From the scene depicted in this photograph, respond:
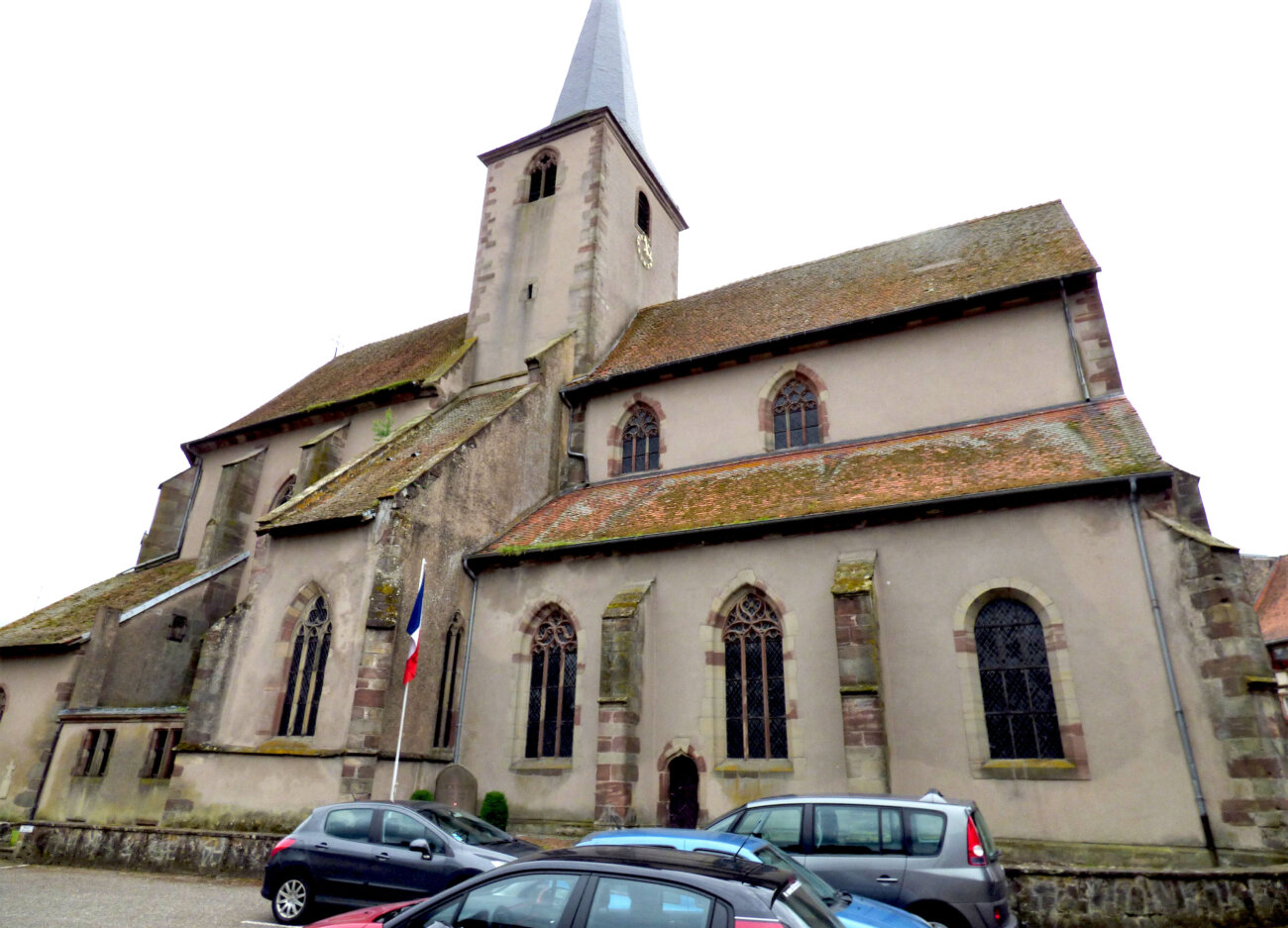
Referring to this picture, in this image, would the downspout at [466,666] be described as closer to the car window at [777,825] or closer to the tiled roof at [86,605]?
the car window at [777,825]

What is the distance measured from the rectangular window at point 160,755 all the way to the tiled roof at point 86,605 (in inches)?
143

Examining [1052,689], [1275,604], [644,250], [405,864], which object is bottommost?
[405,864]

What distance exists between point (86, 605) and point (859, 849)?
2083 centimetres

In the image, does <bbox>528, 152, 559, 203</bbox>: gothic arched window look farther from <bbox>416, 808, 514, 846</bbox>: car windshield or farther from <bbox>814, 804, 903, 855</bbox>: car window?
<bbox>814, 804, 903, 855</bbox>: car window

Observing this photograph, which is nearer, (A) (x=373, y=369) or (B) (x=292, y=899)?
(B) (x=292, y=899)

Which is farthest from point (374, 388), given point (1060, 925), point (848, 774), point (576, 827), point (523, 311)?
point (1060, 925)

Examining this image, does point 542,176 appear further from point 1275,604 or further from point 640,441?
point 1275,604

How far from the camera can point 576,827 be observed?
12898mm

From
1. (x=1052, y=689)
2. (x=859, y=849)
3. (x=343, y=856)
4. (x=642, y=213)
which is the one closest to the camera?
(x=859, y=849)

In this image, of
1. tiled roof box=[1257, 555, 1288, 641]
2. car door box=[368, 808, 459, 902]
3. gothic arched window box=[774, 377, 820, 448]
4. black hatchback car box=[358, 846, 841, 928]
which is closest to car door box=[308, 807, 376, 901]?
car door box=[368, 808, 459, 902]

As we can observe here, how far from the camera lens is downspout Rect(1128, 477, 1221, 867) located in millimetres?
9664

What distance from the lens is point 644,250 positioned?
24.5m

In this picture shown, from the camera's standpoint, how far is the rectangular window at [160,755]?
49.9 ft

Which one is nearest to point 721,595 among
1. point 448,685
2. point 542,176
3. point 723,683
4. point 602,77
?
point 723,683
